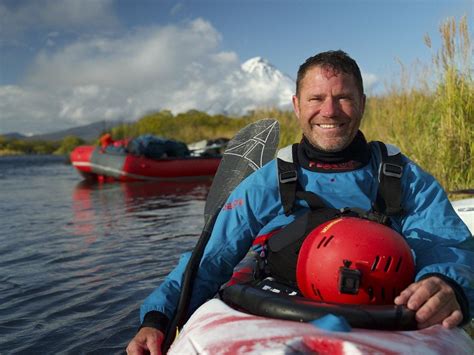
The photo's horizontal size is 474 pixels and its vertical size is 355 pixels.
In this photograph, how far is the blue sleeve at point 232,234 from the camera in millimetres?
2125

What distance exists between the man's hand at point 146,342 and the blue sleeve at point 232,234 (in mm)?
260

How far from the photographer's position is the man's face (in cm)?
212

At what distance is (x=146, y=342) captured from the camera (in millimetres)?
1827

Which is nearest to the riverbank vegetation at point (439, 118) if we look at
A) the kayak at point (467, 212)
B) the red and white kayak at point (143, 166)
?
the kayak at point (467, 212)

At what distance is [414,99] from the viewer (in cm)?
673

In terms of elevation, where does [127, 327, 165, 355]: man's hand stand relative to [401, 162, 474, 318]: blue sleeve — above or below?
below

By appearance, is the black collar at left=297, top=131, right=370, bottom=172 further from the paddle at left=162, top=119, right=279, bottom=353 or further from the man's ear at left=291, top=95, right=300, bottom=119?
the paddle at left=162, top=119, right=279, bottom=353

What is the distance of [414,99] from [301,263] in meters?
5.58

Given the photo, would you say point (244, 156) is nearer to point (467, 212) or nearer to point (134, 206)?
point (467, 212)

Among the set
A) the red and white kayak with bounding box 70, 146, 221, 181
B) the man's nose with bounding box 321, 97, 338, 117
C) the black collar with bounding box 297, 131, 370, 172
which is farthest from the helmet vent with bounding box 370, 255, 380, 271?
the red and white kayak with bounding box 70, 146, 221, 181

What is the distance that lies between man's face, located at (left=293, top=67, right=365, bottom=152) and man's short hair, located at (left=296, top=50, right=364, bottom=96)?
2 centimetres

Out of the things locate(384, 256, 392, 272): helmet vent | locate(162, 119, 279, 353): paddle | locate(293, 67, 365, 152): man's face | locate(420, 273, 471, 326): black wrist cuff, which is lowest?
locate(420, 273, 471, 326): black wrist cuff

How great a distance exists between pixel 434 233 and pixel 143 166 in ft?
41.0

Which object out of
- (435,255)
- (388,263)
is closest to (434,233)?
(435,255)
